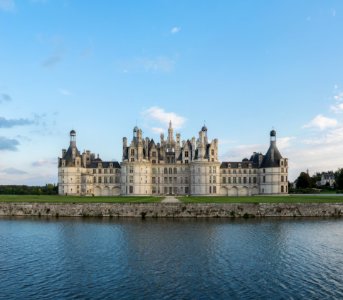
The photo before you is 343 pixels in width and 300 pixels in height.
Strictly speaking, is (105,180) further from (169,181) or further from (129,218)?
(129,218)

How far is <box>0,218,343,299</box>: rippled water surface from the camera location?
801 inches

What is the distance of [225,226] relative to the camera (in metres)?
42.4

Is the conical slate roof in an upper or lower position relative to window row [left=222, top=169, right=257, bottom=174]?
upper

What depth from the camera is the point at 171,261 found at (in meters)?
26.3

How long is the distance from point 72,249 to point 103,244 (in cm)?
261

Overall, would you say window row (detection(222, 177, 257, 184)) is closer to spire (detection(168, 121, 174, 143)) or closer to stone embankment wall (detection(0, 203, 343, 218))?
spire (detection(168, 121, 174, 143))

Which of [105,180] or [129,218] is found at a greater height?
[105,180]

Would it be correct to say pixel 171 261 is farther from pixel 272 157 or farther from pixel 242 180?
pixel 242 180

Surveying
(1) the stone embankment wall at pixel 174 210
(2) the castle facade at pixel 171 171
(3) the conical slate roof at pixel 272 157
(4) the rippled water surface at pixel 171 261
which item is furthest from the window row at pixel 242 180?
(4) the rippled water surface at pixel 171 261

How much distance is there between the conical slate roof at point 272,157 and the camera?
89075 mm

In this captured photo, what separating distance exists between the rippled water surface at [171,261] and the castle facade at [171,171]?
1734 inches

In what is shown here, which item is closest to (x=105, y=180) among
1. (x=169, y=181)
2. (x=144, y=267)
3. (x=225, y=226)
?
(x=169, y=181)

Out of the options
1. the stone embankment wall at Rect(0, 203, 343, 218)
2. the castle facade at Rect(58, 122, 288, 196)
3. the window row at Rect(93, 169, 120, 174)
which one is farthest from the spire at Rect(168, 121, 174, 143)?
the stone embankment wall at Rect(0, 203, 343, 218)

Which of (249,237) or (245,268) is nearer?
(245,268)
